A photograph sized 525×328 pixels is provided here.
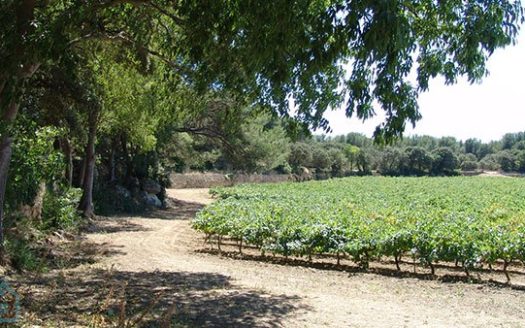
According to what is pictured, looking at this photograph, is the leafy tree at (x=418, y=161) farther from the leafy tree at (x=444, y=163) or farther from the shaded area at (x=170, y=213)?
the shaded area at (x=170, y=213)

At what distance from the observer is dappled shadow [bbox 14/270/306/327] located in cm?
576

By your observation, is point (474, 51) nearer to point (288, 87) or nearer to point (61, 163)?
point (288, 87)

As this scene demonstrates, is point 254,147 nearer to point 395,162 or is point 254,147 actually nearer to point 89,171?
point 89,171

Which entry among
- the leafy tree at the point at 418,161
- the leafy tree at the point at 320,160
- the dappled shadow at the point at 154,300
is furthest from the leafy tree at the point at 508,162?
the dappled shadow at the point at 154,300

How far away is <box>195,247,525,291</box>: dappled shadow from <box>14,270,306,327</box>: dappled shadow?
12.0ft

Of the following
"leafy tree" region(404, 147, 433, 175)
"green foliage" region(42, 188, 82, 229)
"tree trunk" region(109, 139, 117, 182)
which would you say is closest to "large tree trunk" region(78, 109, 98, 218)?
"green foliage" region(42, 188, 82, 229)

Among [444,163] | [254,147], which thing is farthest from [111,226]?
[444,163]

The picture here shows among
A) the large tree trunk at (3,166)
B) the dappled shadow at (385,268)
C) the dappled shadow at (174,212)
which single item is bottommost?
the dappled shadow at (385,268)

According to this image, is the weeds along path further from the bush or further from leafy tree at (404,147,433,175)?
leafy tree at (404,147,433,175)

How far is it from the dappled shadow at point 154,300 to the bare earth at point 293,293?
2cm

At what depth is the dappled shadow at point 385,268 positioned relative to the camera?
34.1ft

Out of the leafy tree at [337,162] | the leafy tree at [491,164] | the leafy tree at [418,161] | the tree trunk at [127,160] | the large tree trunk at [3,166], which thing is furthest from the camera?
the leafy tree at [491,164]

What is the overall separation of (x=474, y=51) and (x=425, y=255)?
6444 millimetres

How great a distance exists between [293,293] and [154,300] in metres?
3.15
